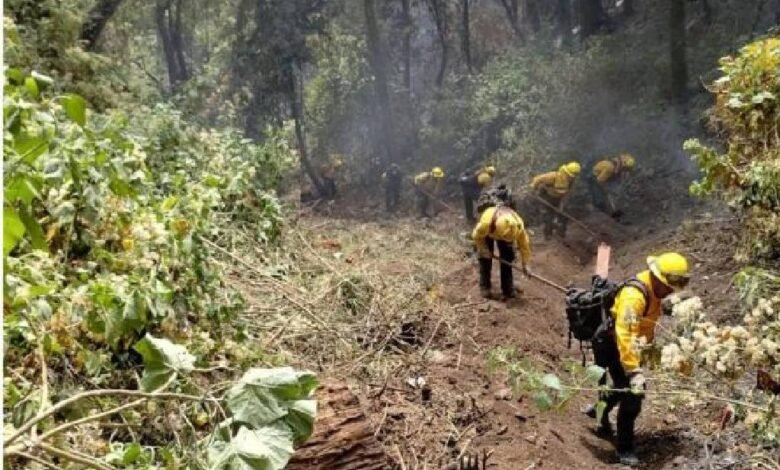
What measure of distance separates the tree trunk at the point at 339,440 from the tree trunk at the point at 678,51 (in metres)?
15.5

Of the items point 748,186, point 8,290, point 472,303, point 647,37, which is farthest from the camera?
point 647,37

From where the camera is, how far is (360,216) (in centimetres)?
2331

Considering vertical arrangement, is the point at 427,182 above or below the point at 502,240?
below

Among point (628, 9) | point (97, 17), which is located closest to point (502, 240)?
point (97, 17)

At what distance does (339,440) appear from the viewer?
4.59 meters

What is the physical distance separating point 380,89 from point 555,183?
12177mm

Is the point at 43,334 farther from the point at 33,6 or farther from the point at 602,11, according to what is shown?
the point at 602,11

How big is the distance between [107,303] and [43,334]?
38 centimetres


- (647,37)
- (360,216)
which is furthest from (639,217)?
(360,216)

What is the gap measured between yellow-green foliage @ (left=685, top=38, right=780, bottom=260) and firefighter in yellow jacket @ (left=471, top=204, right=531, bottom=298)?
2.59 metres

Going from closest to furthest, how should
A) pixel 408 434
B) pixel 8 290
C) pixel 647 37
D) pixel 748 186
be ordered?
pixel 8 290 < pixel 408 434 < pixel 748 186 < pixel 647 37

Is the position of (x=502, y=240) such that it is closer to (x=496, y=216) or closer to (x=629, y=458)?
(x=496, y=216)

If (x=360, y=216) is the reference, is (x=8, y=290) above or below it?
above

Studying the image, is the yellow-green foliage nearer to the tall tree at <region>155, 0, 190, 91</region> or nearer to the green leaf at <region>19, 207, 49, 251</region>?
the green leaf at <region>19, 207, 49, 251</region>
